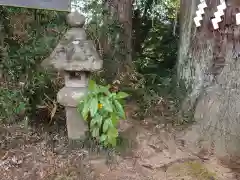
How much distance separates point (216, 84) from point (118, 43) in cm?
155

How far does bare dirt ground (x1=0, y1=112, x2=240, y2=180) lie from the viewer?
323 cm

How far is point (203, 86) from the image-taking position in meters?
3.85

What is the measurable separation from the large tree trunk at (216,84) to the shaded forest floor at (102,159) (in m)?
0.23

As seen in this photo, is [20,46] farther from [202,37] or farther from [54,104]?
[202,37]

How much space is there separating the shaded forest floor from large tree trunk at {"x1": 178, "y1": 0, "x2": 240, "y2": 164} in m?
0.23

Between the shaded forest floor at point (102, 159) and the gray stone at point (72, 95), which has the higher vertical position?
the gray stone at point (72, 95)

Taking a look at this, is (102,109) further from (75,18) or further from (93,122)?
(75,18)

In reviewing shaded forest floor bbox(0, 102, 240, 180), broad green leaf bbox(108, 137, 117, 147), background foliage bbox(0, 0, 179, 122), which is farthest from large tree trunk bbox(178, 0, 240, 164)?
broad green leaf bbox(108, 137, 117, 147)

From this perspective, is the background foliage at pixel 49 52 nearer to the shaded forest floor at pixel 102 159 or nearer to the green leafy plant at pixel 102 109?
the shaded forest floor at pixel 102 159

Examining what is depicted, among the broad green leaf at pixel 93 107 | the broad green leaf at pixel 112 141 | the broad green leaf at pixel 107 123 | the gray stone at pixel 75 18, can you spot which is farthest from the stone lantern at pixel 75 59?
the broad green leaf at pixel 112 141

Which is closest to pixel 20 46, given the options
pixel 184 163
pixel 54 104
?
pixel 54 104

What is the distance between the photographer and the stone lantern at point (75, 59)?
312 cm

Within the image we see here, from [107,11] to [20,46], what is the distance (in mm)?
1248

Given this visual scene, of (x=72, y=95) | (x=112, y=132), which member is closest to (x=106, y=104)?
(x=112, y=132)
